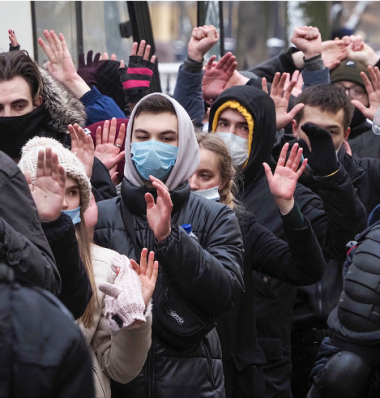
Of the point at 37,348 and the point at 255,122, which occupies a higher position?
the point at 37,348

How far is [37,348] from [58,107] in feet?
8.41

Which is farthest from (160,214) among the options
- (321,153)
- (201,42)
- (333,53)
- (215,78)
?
(333,53)

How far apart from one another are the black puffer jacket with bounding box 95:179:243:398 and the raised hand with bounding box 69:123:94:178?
44 cm

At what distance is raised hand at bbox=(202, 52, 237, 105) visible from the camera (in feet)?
16.1

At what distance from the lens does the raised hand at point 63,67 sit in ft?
14.1

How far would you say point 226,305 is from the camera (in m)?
2.73

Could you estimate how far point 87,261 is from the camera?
8.73ft

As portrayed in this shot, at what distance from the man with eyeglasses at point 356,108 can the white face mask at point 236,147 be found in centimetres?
125

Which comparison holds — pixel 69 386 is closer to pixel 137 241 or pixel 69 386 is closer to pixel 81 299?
pixel 81 299

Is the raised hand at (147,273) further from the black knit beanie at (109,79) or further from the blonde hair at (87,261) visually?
the black knit beanie at (109,79)

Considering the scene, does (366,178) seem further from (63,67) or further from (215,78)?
(63,67)

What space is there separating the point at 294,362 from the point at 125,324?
82.0 inches

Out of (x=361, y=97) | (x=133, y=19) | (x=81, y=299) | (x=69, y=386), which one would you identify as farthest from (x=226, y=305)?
(x=133, y=19)

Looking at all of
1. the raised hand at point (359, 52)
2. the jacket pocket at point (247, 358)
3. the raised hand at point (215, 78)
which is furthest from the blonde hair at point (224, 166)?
the raised hand at point (359, 52)
